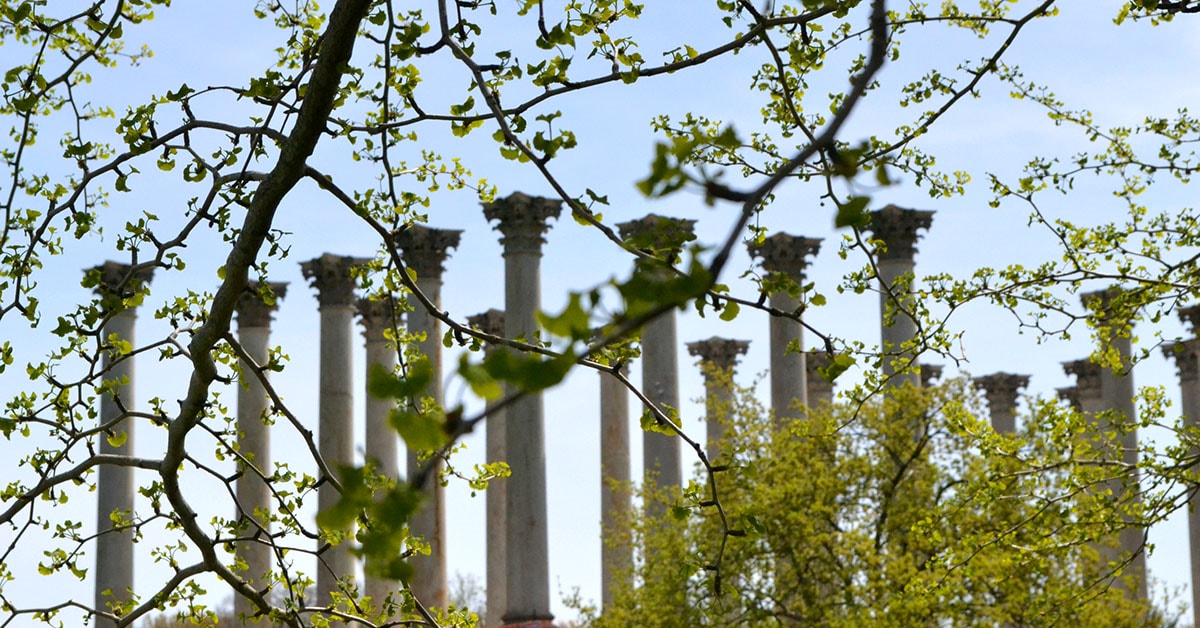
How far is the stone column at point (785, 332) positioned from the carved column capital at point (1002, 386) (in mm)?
19194

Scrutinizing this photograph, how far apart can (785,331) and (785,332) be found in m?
0.07

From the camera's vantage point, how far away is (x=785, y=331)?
5312cm

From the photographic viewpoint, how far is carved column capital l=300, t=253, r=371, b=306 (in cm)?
5409

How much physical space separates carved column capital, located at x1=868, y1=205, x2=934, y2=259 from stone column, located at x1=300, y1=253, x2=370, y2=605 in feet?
58.0

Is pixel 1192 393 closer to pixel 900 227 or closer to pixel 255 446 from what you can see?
pixel 900 227

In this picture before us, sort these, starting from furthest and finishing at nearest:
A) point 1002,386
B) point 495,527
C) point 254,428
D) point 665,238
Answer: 1. point 1002,386
2. point 495,527
3. point 254,428
4. point 665,238

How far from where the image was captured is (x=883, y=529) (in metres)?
41.2

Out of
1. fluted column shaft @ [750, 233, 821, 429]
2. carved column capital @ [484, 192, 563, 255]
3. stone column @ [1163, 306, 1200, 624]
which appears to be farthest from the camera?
stone column @ [1163, 306, 1200, 624]

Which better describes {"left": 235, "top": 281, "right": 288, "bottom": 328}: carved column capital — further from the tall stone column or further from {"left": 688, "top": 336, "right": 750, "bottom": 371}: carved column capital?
{"left": 688, "top": 336, "right": 750, "bottom": 371}: carved column capital

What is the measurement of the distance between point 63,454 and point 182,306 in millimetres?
1707

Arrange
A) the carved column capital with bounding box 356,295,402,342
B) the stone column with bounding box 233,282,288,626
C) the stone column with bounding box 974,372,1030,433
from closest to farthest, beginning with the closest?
1. the stone column with bounding box 233,282,288,626
2. the carved column capital with bounding box 356,295,402,342
3. the stone column with bounding box 974,372,1030,433

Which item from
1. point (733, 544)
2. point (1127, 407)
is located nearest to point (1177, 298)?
point (733, 544)

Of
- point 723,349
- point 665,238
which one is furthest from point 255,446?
point 665,238

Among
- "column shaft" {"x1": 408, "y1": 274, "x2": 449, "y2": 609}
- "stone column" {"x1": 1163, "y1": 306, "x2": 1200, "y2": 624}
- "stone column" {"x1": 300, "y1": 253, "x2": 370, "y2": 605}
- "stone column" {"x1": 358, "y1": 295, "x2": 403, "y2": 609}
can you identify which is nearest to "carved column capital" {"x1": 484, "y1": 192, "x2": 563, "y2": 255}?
"column shaft" {"x1": 408, "y1": 274, "x2": 449, "y2": 609}
